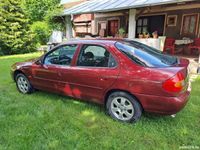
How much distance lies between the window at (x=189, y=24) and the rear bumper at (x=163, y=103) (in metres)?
9.13

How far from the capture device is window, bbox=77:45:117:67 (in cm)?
368

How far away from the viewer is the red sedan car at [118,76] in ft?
10.3

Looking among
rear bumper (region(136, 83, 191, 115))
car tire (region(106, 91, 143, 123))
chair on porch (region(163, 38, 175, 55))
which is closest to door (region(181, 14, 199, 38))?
chair on porch (region(163, 38, 175, 55))

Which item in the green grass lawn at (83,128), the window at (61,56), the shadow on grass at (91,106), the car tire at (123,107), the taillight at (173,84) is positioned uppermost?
the window at (61,56)

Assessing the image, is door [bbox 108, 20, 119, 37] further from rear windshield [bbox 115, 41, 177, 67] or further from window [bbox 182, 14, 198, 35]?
rear windshield [bbox 115, 41, 177, 67]

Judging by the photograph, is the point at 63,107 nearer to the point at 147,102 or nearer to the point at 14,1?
the point at 147,102

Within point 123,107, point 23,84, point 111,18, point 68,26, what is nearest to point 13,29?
point 68,26

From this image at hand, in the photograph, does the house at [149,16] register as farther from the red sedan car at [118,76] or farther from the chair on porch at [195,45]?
the red sedan car at [118,76]

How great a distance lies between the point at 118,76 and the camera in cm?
348

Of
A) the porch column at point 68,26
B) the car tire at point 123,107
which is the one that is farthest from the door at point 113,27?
the car tire at point 123,107

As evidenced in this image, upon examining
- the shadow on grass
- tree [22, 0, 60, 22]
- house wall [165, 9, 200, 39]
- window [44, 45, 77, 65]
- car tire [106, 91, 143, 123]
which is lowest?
the shadow on grass

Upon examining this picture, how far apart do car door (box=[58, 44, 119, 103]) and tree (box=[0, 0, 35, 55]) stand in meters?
12.2

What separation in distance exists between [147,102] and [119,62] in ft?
2.84

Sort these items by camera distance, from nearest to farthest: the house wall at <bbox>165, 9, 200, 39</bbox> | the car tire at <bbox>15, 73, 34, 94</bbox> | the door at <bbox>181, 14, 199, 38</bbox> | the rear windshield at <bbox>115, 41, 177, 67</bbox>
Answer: the rear windshield at <bbox>115, 41, 177, 67</bbox>, the car tire at <bbox>15, 73, 34, 94</bbox>, the door at <bbox>181, 14, 199, 38</bbox>, the house wall at <bbox>165, 9, 200, 39</bbox>
